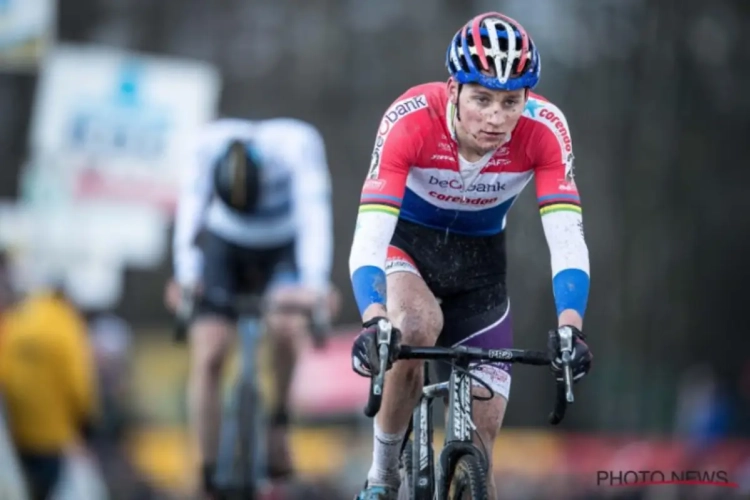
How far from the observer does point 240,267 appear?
10.3 meters

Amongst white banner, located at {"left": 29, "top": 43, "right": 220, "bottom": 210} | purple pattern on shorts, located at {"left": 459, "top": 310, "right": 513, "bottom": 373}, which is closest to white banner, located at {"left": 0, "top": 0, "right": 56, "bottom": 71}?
white banner, located at {"left": 29, "top": 43, "right": 220, "bottom": 210}

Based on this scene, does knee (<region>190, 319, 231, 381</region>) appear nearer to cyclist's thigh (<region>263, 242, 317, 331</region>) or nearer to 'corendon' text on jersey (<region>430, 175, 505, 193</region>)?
cyclist's thigh (<region>263, 242, 317, 331</region>)

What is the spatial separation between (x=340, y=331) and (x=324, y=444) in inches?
160

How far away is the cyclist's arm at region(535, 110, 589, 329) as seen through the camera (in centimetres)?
658

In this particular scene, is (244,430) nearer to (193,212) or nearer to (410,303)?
(193,212)

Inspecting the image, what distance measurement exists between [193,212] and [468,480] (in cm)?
388

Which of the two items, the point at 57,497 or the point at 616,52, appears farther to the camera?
the point at 616,52

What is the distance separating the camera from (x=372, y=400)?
6.11 m

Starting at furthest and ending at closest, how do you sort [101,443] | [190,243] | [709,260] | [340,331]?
[709,260] → [340,331] → [101,443] → [190,243]

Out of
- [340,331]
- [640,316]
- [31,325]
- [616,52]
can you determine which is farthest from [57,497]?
[616,52]

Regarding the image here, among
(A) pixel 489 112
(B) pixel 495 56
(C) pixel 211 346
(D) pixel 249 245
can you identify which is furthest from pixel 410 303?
(D) pixel 249 245

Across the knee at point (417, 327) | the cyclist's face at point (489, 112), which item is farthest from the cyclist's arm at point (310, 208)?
the cyclist's face at point (489, 112)

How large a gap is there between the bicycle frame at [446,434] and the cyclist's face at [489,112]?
928mm

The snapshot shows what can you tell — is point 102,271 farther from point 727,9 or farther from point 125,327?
point 727,9
